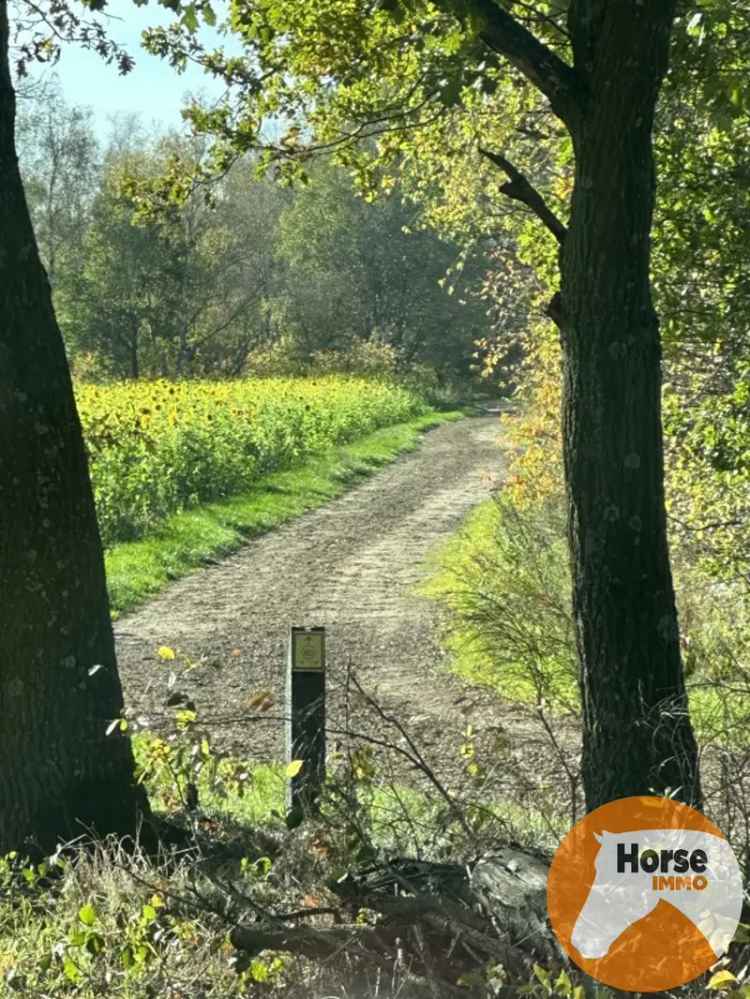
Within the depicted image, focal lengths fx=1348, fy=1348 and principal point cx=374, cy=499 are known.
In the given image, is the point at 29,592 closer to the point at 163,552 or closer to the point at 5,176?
the point at 5,176

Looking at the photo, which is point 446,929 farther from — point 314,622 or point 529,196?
point 314,622

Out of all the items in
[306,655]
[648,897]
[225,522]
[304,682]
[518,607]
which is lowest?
[225,522]

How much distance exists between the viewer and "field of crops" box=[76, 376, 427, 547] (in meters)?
15.6

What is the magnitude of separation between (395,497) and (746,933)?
17.5 metres

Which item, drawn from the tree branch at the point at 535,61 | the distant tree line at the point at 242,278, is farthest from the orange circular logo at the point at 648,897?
the distant tree line at the point at 242,278

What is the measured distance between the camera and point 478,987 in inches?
143

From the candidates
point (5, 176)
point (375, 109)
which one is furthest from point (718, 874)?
point (375, 109)

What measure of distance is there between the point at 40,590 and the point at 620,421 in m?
2.20

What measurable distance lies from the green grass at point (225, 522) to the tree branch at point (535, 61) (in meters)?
A: 8.29

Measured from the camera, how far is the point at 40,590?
16.4ft

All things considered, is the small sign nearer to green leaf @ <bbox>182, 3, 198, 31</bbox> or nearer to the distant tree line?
green leaf @ <bbox>182, 3, 198, 31</bbox>

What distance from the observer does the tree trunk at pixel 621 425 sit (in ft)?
14.4

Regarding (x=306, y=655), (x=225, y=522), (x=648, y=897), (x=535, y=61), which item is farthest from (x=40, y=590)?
(x=225, y=522)

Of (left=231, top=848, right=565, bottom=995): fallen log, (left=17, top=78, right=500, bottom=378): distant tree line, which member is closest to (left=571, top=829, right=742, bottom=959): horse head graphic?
(left=231, top=848, right=565, bottom=995): fallen log
